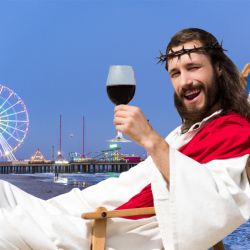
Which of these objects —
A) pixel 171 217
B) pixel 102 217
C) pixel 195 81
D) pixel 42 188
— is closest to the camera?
pixel 171 217

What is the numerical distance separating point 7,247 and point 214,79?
1134 millimetres

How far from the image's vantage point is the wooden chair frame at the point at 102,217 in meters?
2.31

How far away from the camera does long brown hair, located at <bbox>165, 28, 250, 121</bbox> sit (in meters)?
2.52

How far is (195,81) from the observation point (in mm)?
2496

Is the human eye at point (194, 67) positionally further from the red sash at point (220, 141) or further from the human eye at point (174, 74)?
the red sash at point (220, 141)

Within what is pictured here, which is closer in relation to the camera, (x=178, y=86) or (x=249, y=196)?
(x=249, y=196)

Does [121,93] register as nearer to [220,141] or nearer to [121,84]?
[121,84]

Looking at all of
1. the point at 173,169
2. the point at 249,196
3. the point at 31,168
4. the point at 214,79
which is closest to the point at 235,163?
the point at 249,196

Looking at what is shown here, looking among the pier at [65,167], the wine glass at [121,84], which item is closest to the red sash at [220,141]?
the wine glass at [121,84]

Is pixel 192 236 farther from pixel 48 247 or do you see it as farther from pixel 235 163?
pixel 48 247

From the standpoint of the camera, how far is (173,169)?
2.06 metres

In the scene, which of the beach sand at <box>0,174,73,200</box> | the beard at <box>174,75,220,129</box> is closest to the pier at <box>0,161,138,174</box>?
the beach sand at <box>0,174,73,200</box>

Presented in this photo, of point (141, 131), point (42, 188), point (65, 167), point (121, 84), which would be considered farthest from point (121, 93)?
point (65, 167)

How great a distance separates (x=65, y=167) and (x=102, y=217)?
2736 inches
